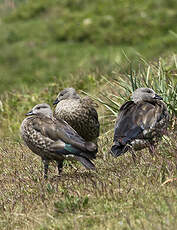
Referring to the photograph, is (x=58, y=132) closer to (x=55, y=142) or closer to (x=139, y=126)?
(x=55, y=142)

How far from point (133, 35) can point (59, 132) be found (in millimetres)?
13545

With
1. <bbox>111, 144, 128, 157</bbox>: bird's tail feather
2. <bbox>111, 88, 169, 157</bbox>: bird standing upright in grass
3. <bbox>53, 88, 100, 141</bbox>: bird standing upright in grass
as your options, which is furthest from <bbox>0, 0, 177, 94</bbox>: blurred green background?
<bbox>111, 144, 128, 157</bbox>: bird's tail feather

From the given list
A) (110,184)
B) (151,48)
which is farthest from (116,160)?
(151,48)

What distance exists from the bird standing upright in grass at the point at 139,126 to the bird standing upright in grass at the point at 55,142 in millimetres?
320

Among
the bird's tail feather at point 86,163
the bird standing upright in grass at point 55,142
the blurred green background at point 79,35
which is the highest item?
the bird standing upright in grass at point 55,142

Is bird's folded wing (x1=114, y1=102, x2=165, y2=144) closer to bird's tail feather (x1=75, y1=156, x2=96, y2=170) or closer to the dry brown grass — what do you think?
the dry brown grass

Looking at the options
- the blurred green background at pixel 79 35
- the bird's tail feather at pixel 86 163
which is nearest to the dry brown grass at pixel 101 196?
the bird's tail feather at pixel 86 163

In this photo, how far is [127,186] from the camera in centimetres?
554

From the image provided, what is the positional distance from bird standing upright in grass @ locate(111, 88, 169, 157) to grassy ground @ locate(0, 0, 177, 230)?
175 mm

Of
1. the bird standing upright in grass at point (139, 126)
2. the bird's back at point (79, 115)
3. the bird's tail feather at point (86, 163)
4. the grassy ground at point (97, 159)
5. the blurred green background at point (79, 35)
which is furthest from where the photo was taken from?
the blurred green background at point (79, 35)

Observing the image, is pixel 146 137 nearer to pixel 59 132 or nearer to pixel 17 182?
pixel 59 132

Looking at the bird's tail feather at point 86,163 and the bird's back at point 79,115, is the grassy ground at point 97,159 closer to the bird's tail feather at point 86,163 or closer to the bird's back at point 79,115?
the bird's tail feather at point 86,163

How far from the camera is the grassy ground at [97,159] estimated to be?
5027mm

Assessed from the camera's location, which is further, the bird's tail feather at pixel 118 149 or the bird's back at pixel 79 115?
the bird's back at pixel 79 115
